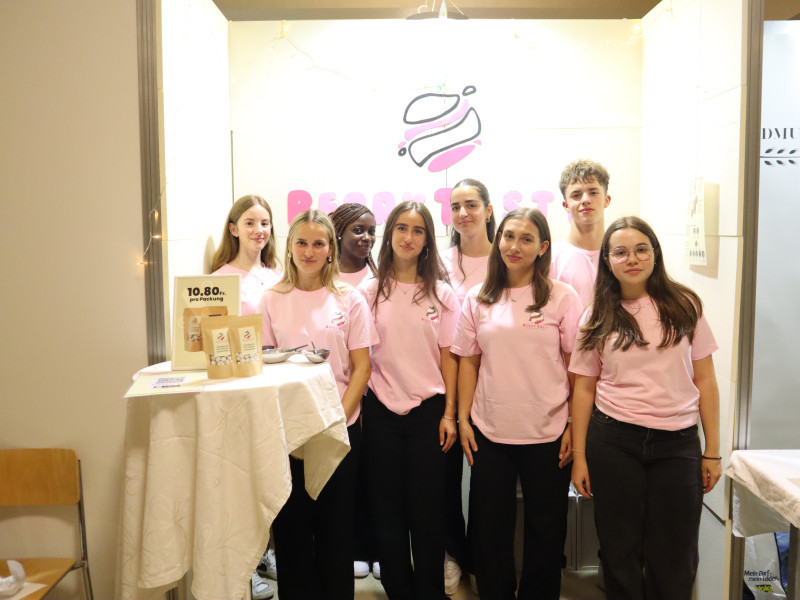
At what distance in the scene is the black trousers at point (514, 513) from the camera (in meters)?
2.20

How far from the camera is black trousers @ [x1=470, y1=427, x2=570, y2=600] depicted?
7.21 ft

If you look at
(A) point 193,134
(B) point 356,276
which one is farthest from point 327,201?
(A) point 193,134

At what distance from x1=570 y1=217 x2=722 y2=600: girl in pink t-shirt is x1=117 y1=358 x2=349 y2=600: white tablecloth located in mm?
1049

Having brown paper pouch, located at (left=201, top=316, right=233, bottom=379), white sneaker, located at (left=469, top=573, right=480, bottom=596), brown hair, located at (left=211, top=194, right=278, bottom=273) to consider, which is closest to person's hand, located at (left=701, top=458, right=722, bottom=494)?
white sneaker, located at (left=469, top=573, right=480, bottom=596)

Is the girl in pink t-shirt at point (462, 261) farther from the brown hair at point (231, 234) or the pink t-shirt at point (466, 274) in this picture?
the brown hair at point (231, 234)

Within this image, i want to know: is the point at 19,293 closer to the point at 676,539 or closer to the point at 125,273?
the point at 125,273

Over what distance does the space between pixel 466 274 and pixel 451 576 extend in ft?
4.23

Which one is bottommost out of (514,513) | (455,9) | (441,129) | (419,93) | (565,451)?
(514,513)

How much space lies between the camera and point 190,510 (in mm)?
1736

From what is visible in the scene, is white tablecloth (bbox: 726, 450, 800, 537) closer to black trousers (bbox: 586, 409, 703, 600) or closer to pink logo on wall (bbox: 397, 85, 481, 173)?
black trousers (bbox: 586, 409, 703, 600)

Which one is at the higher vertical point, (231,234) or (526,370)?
(231,234)

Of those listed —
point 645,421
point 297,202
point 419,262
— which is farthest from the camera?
point 297,202

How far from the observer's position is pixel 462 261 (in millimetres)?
2721

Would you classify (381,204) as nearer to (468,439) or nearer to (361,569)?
(468,439)
